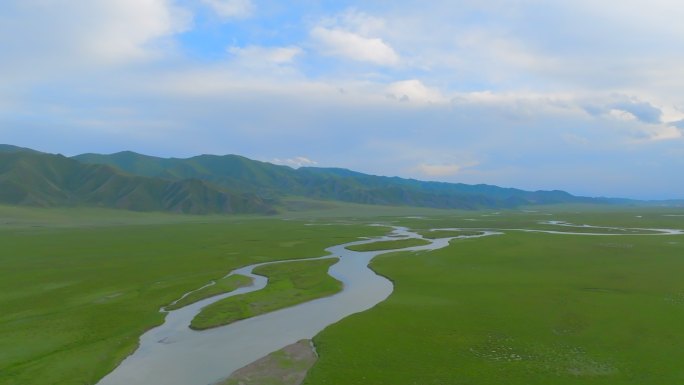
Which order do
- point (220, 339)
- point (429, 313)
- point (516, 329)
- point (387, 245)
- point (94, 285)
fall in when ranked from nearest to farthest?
point (220, 339) < point (516, 329) < point (429, 313) < point (94, 285) < point (387, 245)

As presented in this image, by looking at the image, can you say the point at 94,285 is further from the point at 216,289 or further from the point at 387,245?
the point at 387,245

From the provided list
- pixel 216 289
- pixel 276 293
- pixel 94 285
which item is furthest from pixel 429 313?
pixel 94 285

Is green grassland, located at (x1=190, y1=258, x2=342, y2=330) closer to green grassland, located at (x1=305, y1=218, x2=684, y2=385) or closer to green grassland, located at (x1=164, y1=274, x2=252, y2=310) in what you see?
green grassland, located at (x1=164, y1=274, x2=252, y2=310)

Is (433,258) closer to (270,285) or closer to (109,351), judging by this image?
(270,285)

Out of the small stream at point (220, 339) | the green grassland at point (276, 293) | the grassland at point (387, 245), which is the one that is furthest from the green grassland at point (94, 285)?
the grassland at point (387, 245)

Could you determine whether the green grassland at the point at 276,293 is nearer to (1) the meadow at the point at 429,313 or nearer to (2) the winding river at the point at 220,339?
(1) the meadow at the point at 429,313

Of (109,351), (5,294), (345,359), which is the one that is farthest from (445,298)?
(5,294)

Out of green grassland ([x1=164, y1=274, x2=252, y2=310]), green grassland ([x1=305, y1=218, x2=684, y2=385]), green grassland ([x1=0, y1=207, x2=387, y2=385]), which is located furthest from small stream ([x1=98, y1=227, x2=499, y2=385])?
green grassland ([x1=305, y1=218, x2=684, y2=385])
